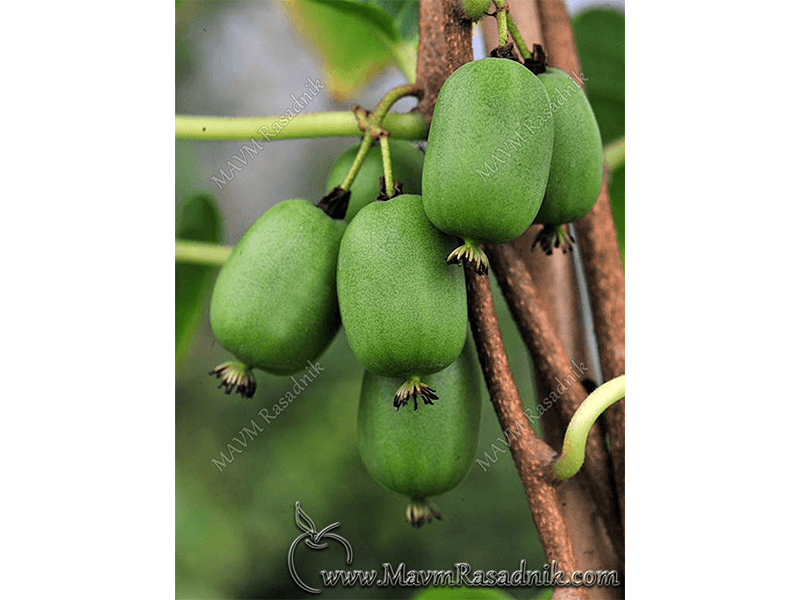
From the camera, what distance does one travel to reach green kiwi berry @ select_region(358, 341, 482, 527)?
2.65 feet

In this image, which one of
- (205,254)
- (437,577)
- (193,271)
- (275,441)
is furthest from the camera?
(275,441)

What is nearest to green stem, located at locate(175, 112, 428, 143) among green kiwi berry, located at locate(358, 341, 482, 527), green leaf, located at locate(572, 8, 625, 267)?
green kiwi berry, located at locate(358, 341, 482, 527)

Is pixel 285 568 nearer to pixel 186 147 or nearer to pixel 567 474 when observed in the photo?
pixel 567 474

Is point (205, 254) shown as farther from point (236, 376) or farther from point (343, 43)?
point (343, 43)

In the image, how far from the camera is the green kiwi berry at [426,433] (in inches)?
31.8

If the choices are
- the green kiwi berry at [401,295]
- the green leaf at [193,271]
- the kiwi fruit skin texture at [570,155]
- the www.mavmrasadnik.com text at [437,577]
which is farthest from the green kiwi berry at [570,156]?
the green leaf at [193,271]

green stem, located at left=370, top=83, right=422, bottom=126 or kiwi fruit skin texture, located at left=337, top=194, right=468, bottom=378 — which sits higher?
green stem, located at left=370, top=83, right=422, bottom=126

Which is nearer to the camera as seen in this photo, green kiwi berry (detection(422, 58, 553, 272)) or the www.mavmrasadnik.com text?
green kiwi berry (detection(422, 58, 553, 272))

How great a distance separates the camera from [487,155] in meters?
0.68

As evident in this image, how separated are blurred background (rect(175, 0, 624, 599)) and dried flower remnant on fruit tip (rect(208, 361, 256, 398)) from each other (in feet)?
0.70

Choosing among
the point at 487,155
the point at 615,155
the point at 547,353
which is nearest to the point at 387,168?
the point at 487,155

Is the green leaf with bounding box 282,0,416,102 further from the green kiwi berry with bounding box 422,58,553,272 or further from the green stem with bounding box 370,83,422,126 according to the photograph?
the green kiwi berry with bounding box 422,58,553,272

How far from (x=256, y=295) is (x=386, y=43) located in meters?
0.46

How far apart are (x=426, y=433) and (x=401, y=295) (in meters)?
0.16
